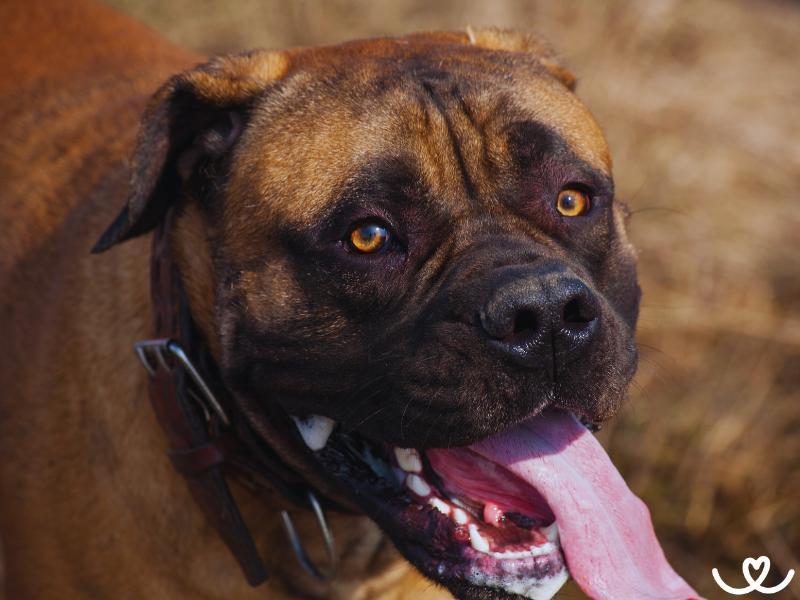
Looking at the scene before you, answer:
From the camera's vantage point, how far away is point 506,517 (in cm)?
266

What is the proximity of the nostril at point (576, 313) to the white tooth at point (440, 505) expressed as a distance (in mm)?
545

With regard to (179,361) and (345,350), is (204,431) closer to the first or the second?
(179,361)

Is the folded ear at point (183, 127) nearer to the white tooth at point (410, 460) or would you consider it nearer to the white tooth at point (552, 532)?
the white tooth at point (410, 460)

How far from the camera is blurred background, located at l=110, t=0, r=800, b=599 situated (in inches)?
169

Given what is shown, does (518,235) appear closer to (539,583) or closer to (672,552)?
(539,583)

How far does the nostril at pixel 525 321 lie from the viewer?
2.39 m

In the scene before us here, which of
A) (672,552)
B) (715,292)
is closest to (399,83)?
(672,552)

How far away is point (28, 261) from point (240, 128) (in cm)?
93

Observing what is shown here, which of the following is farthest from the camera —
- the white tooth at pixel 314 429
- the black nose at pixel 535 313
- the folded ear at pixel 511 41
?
the folded ear at pixel 511 41

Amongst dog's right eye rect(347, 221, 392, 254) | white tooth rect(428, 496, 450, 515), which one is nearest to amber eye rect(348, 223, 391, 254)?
dog's right eye rect(347, 221, 392, 254)

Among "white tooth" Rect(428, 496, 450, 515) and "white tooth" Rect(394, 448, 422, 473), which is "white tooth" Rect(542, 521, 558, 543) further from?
"white tooth" Rect(394, 448, 422, 473)

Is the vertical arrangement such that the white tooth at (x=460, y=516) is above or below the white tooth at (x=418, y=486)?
below

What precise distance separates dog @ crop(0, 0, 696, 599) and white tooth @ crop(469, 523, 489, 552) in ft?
0.06

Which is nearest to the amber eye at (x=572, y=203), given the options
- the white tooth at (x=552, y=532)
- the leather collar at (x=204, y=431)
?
the white tooth at (x=552, y=532)
